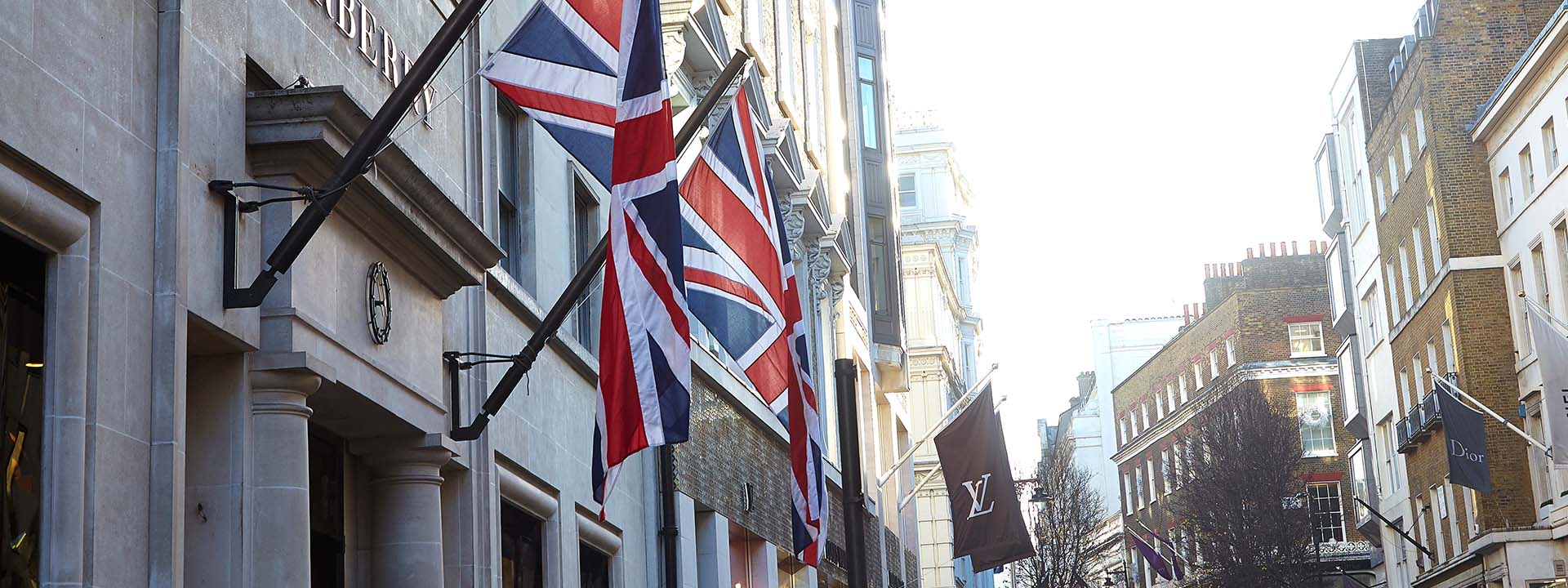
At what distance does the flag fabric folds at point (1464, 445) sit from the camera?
40.6 m

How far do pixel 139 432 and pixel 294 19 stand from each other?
3320mm

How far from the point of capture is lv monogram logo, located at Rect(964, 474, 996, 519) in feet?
96.8

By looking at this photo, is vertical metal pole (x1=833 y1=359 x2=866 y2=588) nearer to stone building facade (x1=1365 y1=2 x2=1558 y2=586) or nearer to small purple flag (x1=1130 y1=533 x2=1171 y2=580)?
stone building facade (x1=1365 y1=2 x2=1558 y2=586)

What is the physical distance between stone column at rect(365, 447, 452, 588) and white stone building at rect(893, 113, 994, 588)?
44593mm

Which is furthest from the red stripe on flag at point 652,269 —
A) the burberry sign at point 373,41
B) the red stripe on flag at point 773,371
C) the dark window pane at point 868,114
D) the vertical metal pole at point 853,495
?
the dark window pane at point 868,114

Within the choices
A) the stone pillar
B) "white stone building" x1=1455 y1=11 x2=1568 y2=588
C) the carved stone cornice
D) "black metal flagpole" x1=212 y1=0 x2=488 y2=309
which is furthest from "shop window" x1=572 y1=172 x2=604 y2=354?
"white stone building" x1=1455 y1=11 x2=1568 y2=588

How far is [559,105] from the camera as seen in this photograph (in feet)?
34.6

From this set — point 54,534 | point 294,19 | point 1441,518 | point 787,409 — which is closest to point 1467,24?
point 1441,518

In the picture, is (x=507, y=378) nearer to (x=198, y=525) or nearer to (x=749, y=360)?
(x=749, y=360)

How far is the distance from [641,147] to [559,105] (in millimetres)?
905

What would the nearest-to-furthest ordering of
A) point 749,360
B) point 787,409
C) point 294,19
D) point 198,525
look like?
1. point 198,525
2. point 294,19
3. point 749,360
4. point 787,409

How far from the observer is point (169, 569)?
834 cm

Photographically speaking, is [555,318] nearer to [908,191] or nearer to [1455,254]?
[1455,254]

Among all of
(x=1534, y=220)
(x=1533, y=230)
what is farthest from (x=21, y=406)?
(x=1533, y=230)
